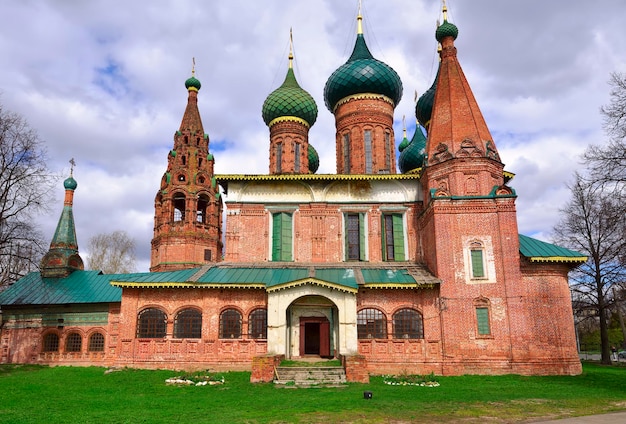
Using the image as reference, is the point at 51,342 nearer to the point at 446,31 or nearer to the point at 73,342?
the point at 73,342

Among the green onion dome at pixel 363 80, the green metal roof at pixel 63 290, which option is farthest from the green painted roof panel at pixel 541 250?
the green metal roof at pixel 63 290

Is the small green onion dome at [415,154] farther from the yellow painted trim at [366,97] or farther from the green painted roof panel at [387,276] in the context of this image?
the green painted roof panel at [387,276]

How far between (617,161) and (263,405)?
12.7 m

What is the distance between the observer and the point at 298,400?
1179 centimetres

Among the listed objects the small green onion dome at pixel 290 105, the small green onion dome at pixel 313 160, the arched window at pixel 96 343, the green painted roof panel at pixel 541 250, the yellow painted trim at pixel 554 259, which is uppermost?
the small green onion dome at pixel 290 105

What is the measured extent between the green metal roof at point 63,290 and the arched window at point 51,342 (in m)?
1.67

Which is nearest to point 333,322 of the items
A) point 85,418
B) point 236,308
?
point 236,308

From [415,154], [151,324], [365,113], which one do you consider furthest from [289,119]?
[151,324]

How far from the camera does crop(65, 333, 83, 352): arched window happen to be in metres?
23.0

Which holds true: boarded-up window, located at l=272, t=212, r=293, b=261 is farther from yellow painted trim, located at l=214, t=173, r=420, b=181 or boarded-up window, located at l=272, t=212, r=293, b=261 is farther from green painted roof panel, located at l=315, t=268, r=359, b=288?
green painted roof panel, located at l=315, t=268, r=359, b=288

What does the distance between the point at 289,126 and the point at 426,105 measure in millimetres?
8733

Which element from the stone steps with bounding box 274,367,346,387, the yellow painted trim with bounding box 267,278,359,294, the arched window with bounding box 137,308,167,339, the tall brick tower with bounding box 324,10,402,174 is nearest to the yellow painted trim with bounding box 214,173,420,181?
the tall brick tower with bounding box 324,10,402,174

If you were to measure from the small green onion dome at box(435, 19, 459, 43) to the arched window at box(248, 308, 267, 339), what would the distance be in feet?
51.5

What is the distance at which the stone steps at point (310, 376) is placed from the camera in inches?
579
